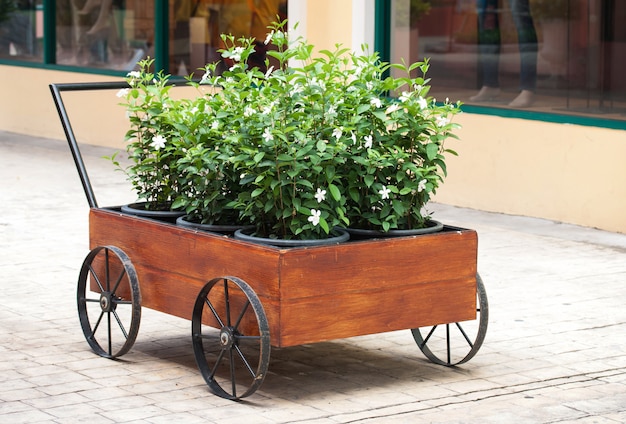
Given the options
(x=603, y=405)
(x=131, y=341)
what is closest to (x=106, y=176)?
(x=131, y=341)

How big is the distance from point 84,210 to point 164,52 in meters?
4.28

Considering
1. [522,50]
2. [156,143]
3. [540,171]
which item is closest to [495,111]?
[522,50]

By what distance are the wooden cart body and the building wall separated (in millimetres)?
3985

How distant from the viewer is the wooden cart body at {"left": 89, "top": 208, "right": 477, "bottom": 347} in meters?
4.83

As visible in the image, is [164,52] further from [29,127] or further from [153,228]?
[153,228]

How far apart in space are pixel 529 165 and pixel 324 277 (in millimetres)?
5001

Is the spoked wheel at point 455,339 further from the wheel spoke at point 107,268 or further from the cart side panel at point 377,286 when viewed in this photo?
the wheel spoke at point 107,268

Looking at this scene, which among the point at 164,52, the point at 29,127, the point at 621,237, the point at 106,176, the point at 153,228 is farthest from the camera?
the point at 29,127

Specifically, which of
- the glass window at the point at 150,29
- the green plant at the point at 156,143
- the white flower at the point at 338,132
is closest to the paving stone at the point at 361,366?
the green plant at the point at 156,143

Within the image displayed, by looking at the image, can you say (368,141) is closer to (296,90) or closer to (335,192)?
(335,192)

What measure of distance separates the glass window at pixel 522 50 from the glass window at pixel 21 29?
19.4ft

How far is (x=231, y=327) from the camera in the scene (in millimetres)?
5008

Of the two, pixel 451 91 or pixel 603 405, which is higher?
pixel 451 91

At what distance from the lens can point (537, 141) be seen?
9.54 meters
